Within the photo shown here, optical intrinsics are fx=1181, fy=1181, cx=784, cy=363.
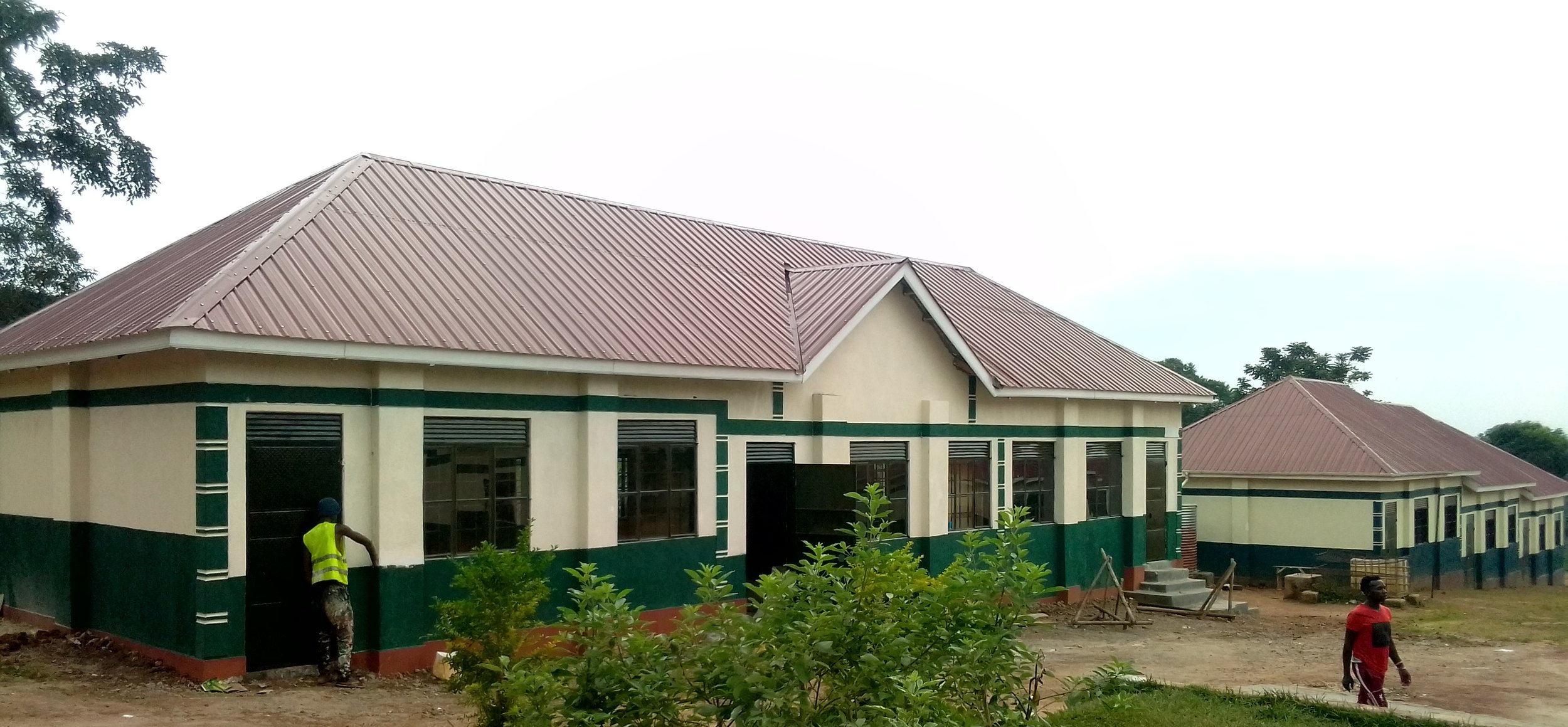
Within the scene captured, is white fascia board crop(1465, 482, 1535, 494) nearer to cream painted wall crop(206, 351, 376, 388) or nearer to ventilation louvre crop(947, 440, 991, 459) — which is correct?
ventilation louvre crop(947, 440, 991, 459)

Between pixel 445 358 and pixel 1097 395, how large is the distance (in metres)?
12.1

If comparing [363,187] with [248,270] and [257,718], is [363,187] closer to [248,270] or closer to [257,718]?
[248,270]

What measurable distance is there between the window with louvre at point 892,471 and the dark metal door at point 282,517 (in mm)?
7866

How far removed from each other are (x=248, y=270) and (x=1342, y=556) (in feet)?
78.5

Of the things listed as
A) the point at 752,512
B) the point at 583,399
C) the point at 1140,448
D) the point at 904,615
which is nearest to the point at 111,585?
the point at 583,399

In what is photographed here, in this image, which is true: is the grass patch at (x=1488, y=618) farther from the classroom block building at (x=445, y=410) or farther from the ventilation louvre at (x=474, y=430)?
the ventilation louvre at (x=474, y=430)

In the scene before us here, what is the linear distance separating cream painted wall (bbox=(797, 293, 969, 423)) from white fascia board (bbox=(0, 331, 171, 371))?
26.1 ft

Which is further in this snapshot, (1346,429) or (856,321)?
(1346,429)

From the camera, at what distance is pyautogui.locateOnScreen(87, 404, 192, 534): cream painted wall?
1082cm

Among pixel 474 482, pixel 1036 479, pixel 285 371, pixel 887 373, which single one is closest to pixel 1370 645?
pixel 887 373

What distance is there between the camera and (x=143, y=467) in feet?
38.1

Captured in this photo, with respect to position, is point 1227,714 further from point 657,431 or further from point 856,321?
point 856,321

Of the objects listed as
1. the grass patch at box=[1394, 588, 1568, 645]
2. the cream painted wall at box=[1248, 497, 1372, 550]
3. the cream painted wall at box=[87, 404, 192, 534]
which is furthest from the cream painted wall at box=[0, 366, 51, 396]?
the cream painted wall at box=[1248, 497, 1372, 550]

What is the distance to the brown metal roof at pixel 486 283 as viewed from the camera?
11305 mm
